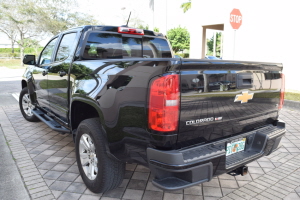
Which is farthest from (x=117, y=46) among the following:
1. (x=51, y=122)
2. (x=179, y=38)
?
(x=179, y=38)

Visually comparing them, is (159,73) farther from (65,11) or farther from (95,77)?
(65,11)

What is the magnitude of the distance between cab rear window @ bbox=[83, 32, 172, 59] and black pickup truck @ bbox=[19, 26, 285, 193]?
0.01 meters

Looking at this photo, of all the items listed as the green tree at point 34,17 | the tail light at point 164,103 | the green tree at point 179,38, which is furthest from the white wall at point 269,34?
the green tree at point 179,38

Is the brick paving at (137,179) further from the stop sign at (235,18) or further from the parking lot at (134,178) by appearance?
the stop sign at (235,18)

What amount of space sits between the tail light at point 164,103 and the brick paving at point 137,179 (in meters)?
1.16

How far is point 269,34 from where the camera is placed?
10.2 m

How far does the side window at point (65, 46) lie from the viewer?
3.60 m

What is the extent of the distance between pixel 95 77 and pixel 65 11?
1273 inches

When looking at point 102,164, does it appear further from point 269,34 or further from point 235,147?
point 269,34

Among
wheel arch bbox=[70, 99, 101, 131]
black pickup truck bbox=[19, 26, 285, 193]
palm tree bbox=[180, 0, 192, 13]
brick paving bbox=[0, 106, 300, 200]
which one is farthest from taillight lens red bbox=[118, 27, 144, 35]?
palm tree bbox=[180, 0, 192, 13]

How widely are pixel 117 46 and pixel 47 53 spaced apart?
1.74 m

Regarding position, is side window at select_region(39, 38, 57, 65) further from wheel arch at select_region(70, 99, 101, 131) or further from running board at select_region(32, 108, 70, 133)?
wheel arch at select_region(70, 99, 101, 131)

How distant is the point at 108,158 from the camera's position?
254cm

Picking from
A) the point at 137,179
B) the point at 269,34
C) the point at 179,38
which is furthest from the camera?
the point at 179,38
